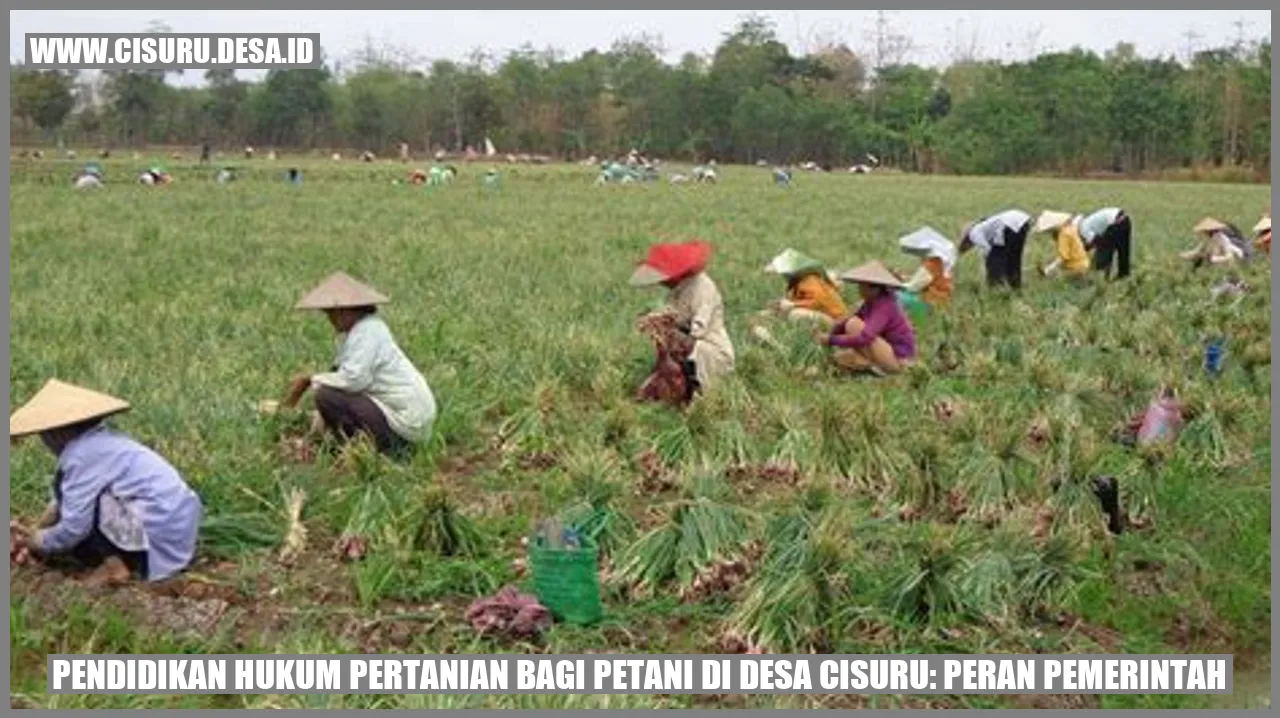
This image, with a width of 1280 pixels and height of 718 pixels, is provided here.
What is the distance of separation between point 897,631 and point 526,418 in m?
2.79

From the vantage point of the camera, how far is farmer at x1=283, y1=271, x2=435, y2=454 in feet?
20.7

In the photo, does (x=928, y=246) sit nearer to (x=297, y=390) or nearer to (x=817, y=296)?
(x=817, y=296)

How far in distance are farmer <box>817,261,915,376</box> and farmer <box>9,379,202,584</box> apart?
15.6 ft

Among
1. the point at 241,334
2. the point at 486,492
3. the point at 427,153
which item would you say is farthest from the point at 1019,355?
the point at 427,153

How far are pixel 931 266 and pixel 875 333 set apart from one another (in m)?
3.10

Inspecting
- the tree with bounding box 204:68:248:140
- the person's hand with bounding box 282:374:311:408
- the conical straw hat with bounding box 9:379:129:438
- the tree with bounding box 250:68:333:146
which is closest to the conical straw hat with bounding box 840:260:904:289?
the person's hand with bounding box 282:374:311:408

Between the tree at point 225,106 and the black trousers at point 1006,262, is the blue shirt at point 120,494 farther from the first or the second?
the tree at point 225,106

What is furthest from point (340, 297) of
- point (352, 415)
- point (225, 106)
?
point (225, 106)

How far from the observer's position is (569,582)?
4754 millimetres

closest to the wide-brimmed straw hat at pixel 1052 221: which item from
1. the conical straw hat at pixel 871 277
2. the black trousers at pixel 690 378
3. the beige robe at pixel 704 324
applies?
the conical straw hat at pixel 871 277

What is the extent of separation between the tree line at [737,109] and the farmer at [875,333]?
5181cm

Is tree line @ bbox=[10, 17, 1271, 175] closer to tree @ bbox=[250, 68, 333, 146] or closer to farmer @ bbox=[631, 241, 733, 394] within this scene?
tree @ bbox=[250, 68, 333, 146]

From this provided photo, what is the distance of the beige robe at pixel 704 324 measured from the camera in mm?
7863

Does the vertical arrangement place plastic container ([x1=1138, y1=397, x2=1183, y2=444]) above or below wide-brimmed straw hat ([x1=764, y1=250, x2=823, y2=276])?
below
